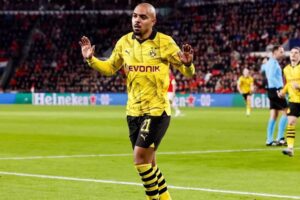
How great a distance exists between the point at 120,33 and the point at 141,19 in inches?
2341

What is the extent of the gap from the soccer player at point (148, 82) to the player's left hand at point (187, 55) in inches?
3.0

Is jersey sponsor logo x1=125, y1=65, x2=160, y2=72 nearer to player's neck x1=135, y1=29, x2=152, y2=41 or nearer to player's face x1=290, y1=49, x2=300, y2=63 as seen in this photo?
player's neck x1=135, y1=29, x2=152, y2=41

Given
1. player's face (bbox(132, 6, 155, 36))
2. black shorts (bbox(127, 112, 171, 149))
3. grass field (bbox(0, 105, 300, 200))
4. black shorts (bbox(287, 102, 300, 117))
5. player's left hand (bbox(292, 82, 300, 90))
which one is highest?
player's face (bbox(132, 6, 155, 36))

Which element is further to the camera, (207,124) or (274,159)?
(207,124)

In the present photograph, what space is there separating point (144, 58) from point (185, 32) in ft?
179

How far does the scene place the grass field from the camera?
38.1ft

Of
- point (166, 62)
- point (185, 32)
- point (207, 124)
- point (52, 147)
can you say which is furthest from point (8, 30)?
point (166, 62)

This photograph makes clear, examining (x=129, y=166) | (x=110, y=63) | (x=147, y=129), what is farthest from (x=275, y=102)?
(x=147, y=129)

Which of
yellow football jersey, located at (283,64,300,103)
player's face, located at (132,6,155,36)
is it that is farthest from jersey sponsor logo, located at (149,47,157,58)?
yellow football jersey, located at (283,64,300,103)

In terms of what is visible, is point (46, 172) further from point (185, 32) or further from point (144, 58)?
point (185, 32)

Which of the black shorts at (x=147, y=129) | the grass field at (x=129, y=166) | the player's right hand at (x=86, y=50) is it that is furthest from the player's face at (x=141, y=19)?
the grass field at (x=129, y=166)

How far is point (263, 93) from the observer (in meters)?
50.9

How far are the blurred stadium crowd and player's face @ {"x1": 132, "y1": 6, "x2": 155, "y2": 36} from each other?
142ft

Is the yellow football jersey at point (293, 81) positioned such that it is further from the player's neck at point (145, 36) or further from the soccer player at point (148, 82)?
the player's neck at point (145, 36)
